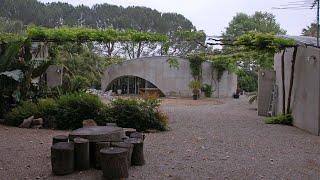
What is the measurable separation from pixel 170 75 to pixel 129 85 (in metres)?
4.19

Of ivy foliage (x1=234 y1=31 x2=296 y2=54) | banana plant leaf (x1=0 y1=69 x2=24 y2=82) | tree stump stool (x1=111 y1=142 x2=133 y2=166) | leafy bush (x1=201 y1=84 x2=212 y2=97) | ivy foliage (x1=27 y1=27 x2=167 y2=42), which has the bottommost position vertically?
tree stump stool (x1=111 y1=142 x2=133 y2=166)

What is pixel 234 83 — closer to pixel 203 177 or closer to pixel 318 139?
pixel 318 139

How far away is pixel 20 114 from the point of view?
9789 millimetres

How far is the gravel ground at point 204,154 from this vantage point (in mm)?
5301

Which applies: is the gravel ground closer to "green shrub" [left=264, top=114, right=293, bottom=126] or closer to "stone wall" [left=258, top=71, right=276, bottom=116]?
"green shrub" [left=264, top=114, right=293, bottom=126]

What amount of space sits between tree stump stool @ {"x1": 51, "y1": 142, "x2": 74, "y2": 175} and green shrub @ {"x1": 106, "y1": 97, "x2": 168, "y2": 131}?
419 cm

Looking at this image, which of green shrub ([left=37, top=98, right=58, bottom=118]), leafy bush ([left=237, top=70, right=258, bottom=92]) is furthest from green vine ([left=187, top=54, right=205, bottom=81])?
green shrub ([left=37, top=98, right=58, bottom=118])

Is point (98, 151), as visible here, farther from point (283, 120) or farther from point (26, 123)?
point (283, 120)

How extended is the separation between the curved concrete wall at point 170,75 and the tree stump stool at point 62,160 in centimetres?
2219

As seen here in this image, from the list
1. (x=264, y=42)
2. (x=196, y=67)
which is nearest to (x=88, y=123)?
(x=264, y=42)

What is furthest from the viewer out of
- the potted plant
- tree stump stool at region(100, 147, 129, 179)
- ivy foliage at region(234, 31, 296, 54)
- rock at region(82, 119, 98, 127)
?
the potted plant

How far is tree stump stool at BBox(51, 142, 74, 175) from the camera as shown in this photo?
5.09m

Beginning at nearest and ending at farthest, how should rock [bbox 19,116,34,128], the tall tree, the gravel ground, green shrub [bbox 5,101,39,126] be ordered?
the gravel ground → rock [bbox 19,116,34,128] → green shrub [bbox 5,101,39,126] → the tall tree

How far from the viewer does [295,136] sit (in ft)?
30.0
